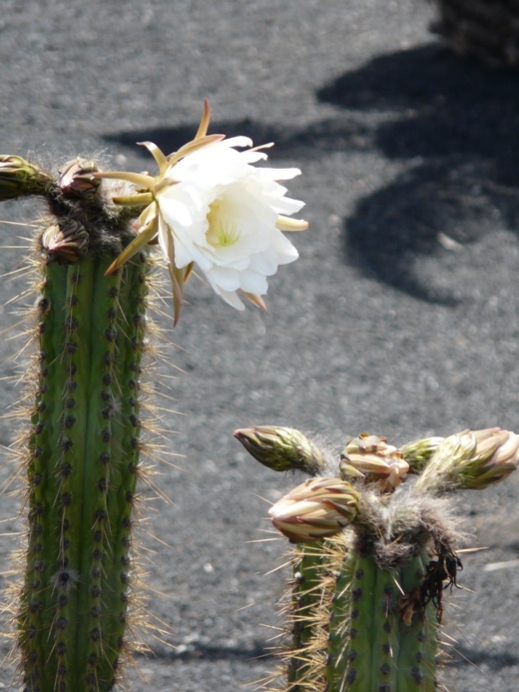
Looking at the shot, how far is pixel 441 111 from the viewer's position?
20.6ft

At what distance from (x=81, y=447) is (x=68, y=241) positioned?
41 centimetres

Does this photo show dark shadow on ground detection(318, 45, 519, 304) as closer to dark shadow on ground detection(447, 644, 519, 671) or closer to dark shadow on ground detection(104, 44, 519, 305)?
dark shadow on ground detection(104, 44, 519, 305)

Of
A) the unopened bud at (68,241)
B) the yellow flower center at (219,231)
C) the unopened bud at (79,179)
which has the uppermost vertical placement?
the yellow flower center at (219,231)

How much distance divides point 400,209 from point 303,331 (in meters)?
1.22

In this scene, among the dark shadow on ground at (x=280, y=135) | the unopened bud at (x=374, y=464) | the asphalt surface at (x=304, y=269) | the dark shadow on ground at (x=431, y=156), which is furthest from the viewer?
the dark shadow on ground at (x=280, y=135)

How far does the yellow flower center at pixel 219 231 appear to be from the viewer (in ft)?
4.46

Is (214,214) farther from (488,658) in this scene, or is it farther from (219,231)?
(488,658)

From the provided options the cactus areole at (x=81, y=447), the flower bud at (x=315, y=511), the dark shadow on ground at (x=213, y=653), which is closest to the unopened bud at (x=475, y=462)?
the flower bud at (x=315, y=511)

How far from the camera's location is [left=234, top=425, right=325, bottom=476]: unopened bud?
160cm

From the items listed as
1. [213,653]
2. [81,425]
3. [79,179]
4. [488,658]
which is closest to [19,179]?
[79,179]

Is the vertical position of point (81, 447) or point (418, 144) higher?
point (81, 447)

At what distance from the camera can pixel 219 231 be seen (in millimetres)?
1362

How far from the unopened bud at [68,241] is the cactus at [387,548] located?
414 millimetres

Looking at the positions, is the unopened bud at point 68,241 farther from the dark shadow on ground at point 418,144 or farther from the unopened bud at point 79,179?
the dark shadow on ground at point 418,144
